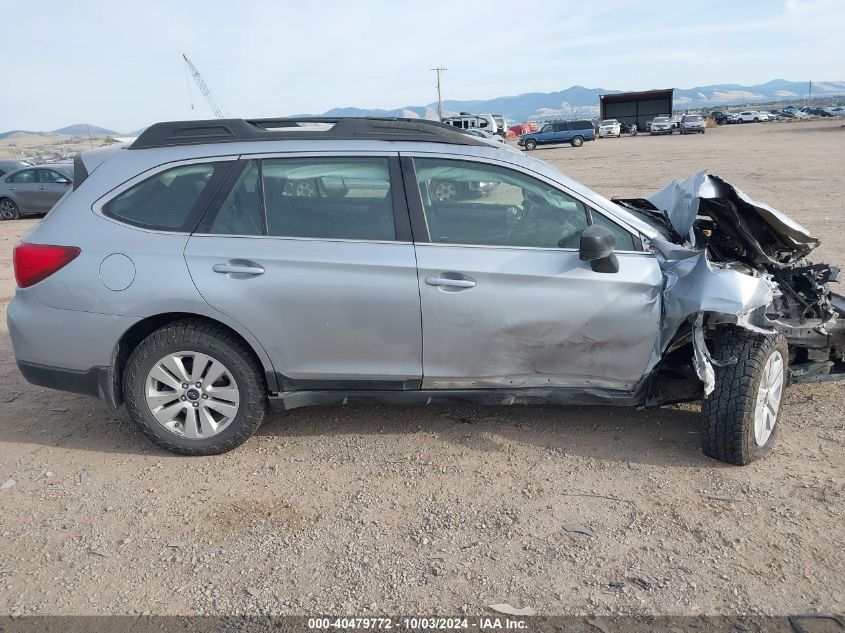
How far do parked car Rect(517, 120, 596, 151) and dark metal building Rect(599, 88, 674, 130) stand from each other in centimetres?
1651

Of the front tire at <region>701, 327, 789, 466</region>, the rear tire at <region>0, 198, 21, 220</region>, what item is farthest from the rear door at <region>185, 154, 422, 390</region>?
the rear tire at <region>0, 198, 21, 220</region>

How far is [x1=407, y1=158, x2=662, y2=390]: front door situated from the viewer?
11.8 ft

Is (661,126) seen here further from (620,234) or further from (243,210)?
(243,210)

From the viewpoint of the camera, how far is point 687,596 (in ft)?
8.80

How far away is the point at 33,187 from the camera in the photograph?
16078 millimetres

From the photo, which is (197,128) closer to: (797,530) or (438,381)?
(438,381)

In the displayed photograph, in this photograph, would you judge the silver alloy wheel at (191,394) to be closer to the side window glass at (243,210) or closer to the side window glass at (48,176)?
the side window glass at (243,210)

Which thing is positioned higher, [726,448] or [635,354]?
[635,354]

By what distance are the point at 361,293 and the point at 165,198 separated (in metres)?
1.27

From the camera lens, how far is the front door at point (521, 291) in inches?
141

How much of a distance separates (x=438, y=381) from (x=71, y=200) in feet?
7.69

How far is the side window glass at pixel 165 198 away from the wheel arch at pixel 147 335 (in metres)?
0.52

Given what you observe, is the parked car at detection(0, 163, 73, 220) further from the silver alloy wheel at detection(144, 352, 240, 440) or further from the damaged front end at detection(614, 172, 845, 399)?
the damaged front end at detection(614, 172, 845, 399)

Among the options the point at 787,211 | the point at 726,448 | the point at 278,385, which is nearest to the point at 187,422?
the point at 278,385
